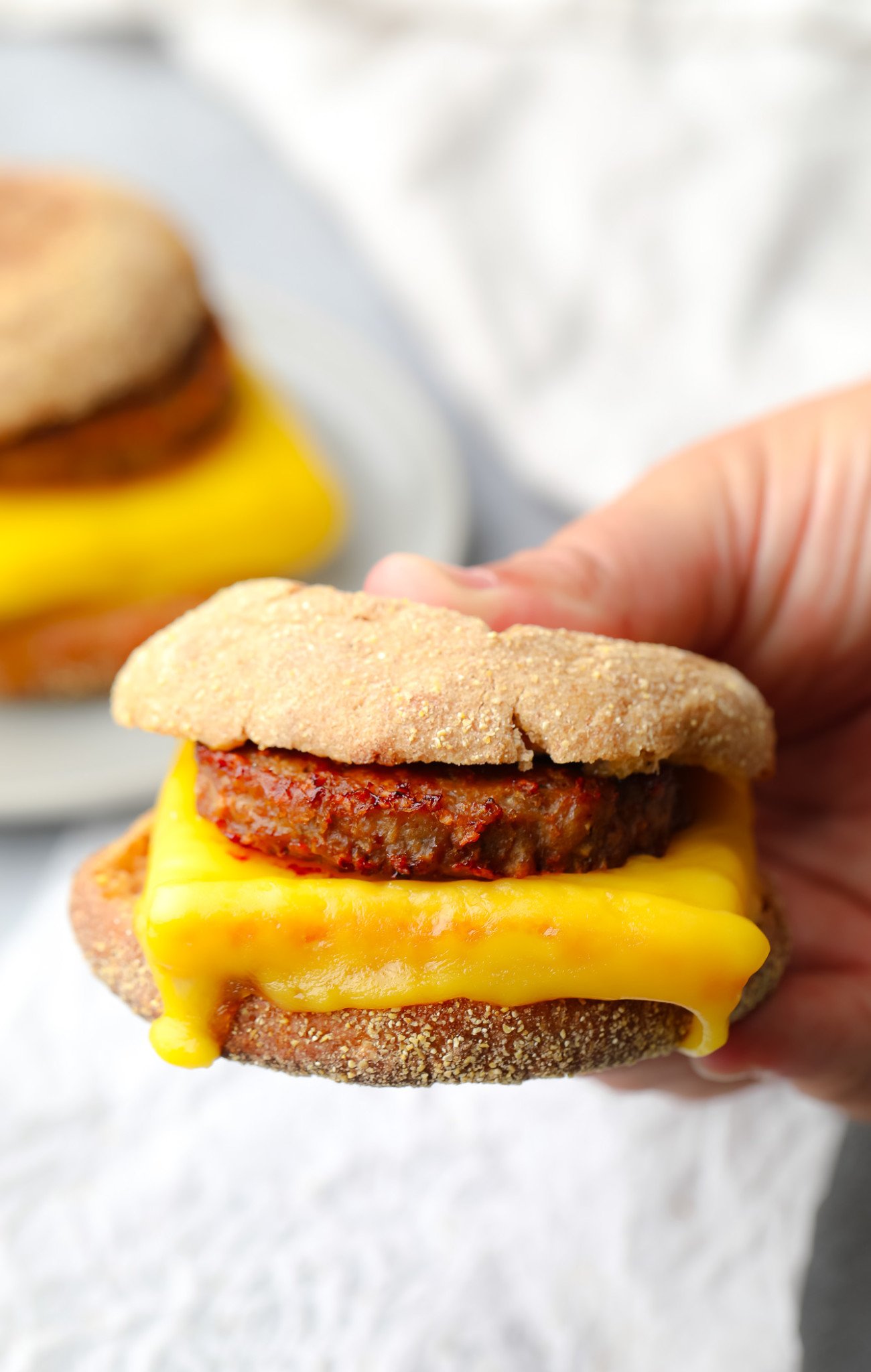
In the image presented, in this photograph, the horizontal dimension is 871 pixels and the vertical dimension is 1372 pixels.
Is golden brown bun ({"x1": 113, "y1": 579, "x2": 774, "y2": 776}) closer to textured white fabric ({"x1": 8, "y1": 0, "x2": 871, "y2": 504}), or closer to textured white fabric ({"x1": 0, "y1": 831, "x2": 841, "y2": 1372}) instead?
textured white fabric ({"x1": 0, "y1": 831, "x2": 841, "y2": 1372})

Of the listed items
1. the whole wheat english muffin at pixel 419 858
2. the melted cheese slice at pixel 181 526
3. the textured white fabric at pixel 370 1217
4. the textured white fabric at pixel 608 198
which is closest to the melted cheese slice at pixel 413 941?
the whole wheat english muffin at pixel 419 858

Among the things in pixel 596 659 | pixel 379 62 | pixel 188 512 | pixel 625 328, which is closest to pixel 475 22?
pixel 379 62

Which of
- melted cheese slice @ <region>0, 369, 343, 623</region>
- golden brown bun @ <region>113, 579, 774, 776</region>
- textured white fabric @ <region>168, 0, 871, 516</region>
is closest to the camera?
golden brown bun @ <region>113, 579, 774, 776</region>

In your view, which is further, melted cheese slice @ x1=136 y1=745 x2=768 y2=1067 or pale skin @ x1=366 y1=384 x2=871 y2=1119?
pale skin @ x1=366 y1=384 x2=871 y2=1119

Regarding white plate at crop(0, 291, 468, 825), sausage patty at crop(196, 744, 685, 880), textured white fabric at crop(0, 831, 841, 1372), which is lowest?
textured white fabric at crop(0, 831, 841, 1372)

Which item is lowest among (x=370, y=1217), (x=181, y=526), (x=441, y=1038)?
(x=370, y=1217)

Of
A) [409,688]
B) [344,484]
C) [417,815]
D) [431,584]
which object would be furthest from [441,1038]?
[344,484]

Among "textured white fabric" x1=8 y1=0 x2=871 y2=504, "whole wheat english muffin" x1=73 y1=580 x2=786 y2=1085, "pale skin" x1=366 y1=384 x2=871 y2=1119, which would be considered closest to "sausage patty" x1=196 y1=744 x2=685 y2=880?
"whole wheat english muffin" x1=73 y1=580 x2=786 y2=1085

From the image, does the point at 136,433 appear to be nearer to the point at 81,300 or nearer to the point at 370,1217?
the point at 81,300
